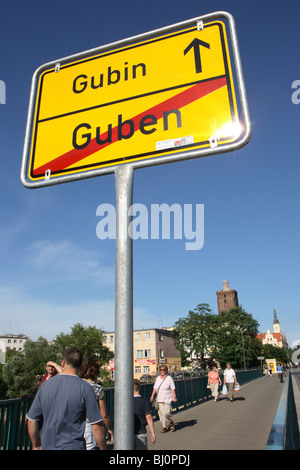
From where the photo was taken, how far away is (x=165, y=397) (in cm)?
984

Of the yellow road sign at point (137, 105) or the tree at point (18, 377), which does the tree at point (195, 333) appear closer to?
the tree at point (18, 377)

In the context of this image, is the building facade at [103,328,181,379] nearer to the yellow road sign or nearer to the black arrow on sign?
the yellow road sign

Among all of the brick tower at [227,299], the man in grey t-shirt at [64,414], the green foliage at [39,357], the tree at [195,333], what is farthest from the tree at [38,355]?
the brick tower at [227,299]

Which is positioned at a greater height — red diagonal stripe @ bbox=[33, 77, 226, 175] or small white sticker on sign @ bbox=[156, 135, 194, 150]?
red diagonal stripe @ bbox=[33, 77, 226, 175]

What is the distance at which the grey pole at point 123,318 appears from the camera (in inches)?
53.3

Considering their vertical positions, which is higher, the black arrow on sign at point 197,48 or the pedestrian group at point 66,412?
the black arrow on sign at point 197,48

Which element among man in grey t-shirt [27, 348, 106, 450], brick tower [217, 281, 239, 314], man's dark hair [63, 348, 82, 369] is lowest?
man in grey t-shirt [27, 348, 106, 450]

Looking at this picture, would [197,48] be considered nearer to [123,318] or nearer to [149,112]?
[149,112]


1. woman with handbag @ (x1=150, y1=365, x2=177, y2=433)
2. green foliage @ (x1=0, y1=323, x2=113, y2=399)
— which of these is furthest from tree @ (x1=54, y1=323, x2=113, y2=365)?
woman with handbag @ (x1=150, y1=365, x2=177, y2=433)

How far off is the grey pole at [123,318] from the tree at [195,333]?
2836 inches

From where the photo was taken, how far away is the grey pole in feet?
4.45

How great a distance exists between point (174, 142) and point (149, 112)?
28cm

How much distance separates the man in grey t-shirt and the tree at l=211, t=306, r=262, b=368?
70692 mm
